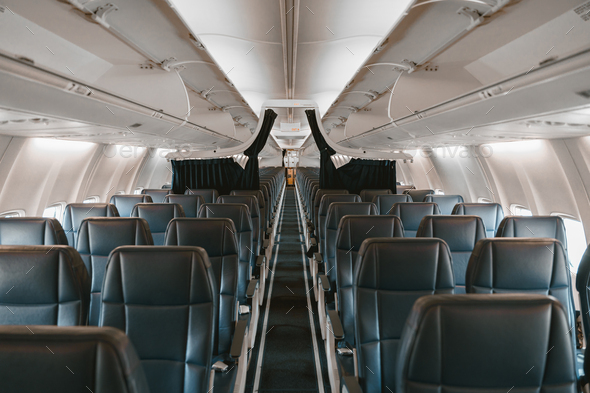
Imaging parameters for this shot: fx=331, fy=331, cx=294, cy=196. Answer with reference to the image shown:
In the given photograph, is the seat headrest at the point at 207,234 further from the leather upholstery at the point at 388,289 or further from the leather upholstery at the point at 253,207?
the leather upholstery at the point at 253,207

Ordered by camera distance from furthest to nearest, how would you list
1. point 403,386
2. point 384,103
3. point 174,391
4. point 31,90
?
1. point 384,103
2. point 31,90
3. point 174,391
4. point 403,386

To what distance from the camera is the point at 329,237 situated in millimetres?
3869

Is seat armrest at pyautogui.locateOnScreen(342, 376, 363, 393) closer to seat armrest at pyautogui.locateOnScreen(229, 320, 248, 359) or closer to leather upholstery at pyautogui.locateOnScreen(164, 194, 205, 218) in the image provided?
seat armrest at pyautogui.locateOnScreen(229, 320, 248, 359)

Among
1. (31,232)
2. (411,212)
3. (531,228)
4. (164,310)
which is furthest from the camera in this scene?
(411,212)

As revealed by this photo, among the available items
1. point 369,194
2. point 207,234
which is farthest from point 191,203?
point 369,194

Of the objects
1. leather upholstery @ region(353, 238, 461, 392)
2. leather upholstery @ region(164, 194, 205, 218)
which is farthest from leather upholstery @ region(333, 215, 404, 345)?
leather upholstery @ region(164, 194, 205, 218)

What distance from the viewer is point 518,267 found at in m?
1.96

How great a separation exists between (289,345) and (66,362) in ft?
10.8

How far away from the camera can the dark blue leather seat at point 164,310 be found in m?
1.73

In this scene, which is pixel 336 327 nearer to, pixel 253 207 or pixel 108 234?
pixel 108 234

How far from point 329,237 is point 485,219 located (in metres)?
2.16

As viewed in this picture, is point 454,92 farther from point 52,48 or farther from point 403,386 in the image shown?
point 52,48

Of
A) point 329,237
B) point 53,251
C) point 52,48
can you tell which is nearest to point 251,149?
point 329,237

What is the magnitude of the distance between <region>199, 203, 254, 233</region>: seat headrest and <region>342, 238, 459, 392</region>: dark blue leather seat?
1.98 meters
